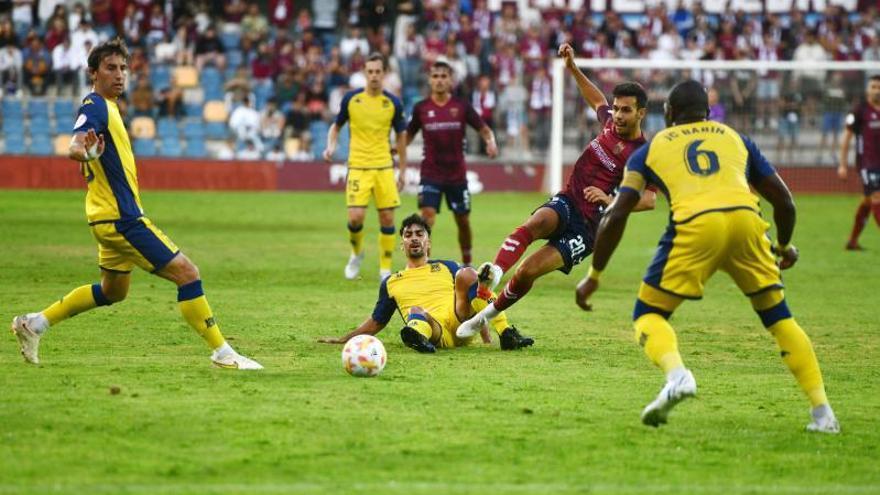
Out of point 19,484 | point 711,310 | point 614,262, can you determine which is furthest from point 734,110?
point 19,484

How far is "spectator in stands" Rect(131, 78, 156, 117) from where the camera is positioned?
35.2 metres

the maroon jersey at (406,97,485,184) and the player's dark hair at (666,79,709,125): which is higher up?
the player's dark hair at (666,79,709,125)

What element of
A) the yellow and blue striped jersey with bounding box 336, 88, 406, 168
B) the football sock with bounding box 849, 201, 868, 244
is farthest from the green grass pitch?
the football sock with bounding box 849, 201, 868, 244

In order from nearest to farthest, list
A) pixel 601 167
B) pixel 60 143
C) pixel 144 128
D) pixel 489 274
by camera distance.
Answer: pixel 489 274 < pixel 601 167 < pixel 60 143 < pixel 144 128

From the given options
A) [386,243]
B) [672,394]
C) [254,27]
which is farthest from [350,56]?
[672,394]

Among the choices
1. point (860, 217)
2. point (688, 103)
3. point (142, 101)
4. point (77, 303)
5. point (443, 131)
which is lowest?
point (860, 217)

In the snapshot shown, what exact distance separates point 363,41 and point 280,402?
28657mm

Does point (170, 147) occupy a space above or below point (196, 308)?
below

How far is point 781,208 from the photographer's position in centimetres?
864

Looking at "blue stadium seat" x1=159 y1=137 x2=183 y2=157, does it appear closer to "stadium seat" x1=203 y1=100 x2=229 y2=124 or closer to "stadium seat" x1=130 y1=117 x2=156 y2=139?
"stadium seat" x1=130 y1=117 x2=156 y2=139

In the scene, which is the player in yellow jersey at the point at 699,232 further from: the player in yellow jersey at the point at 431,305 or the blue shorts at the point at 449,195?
the blue shorts at the point at 449,195

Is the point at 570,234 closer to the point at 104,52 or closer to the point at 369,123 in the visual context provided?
the point at 104,52

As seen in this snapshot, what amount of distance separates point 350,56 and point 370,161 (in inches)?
736

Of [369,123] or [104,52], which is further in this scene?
[369,123]
